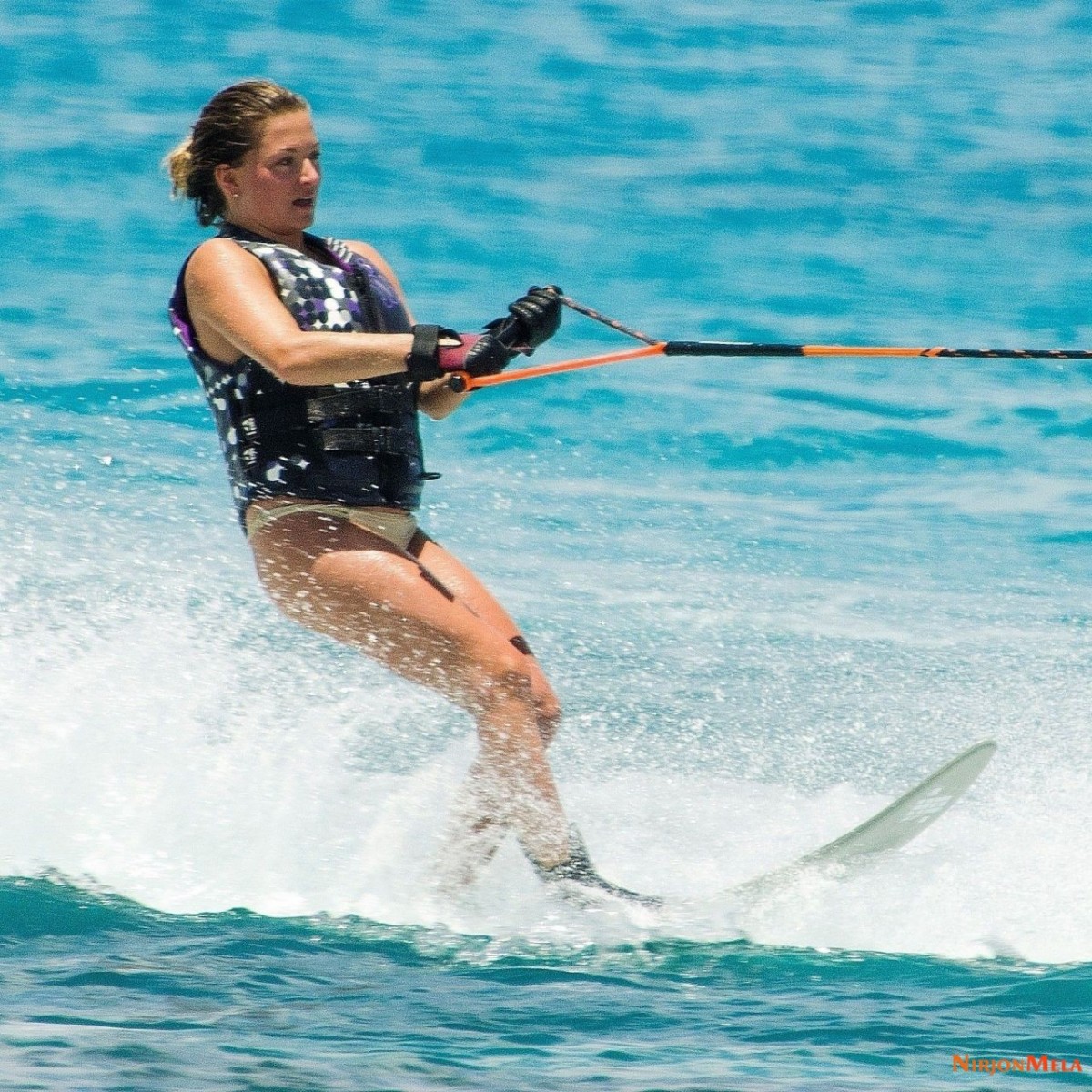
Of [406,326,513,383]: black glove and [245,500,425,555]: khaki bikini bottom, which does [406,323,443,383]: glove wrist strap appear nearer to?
[406,326,513,383]: black glove

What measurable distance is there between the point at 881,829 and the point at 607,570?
3067 mm

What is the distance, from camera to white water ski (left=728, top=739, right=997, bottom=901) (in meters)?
3.43

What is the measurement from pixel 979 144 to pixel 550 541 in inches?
298

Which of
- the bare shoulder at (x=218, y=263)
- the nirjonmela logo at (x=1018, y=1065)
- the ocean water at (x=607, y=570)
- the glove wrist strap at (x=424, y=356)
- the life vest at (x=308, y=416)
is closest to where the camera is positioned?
the nirjonmela logo at (x=1018, y=1065)

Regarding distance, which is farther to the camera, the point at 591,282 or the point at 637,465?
the point at 591,282

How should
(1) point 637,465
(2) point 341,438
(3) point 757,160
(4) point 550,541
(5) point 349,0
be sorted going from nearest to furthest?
1. (2) point 341,438
2. (4) point 550,541
3. (1) point 637,465
4. (3) point 757,160
5. (5) point 349,0

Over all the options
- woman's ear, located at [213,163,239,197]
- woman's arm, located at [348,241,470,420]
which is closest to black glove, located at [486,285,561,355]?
woman's arm, located at [348,241,470,420]

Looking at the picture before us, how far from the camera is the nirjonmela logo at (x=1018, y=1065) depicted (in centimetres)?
271

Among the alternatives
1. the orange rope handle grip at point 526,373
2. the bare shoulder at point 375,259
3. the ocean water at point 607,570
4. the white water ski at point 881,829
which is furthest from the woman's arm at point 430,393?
the white water ski at point 881,829

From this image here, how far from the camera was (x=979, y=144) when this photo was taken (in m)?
13.1

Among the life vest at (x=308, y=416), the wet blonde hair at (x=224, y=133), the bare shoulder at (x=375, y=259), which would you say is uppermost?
the wet blonde hair at (x=224, y=133)

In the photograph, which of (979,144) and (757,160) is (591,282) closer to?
(757,160)

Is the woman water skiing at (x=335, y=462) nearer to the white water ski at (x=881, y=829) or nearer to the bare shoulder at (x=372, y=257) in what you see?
the bare shoulder at (x=372, y=257)

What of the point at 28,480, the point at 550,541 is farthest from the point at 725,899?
A: the point at 28,480
